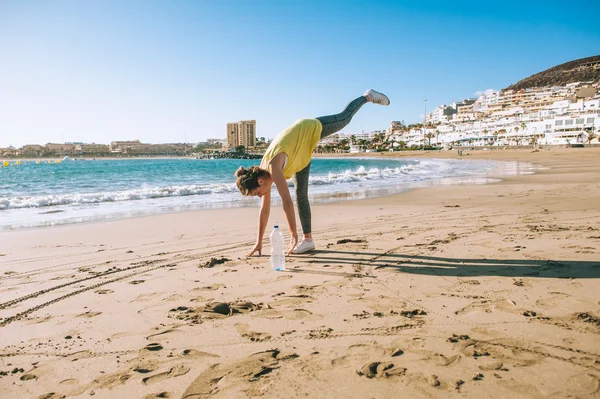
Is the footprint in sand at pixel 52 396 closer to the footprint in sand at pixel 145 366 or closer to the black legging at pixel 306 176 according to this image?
the footprint in sand at pixel 145 366

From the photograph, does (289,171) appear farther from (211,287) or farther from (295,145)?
(211,287)

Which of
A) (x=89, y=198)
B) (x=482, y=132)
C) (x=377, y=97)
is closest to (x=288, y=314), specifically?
(x=377, y=97)

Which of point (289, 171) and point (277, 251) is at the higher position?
point (289, 171)

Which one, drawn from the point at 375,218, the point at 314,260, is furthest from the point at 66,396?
the point at 375,218

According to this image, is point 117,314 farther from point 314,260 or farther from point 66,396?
point 314,260

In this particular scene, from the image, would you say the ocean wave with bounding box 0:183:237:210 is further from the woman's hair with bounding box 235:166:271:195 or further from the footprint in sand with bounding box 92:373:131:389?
the footprint in sand with bounding box 92:373:131:389

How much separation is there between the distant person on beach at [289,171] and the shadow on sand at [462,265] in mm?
503

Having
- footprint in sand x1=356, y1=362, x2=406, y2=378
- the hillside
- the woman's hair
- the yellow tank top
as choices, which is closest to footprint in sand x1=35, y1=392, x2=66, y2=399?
footprint in sand x1=356, y1=362, x2=406, y2=378

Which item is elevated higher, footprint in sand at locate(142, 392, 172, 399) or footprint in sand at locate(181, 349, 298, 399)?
footprint in sand at locate(181, 349, 298, 399)

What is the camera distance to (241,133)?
582 ft

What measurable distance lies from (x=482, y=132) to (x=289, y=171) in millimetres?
118026

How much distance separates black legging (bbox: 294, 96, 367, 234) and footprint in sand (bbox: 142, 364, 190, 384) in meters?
2.91

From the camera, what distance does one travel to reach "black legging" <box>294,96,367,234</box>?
16.0ft

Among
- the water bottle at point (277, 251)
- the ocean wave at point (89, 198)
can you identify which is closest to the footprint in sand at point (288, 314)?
the water bottle at point (277, 251)
